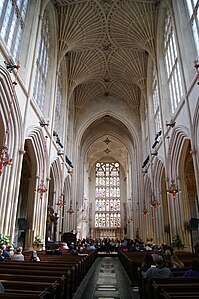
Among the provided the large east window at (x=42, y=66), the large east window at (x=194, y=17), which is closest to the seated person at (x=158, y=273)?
the large east window at (x=194, y=17)

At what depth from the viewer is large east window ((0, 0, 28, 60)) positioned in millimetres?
10637

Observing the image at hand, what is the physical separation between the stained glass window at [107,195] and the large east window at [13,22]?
33.6 metres

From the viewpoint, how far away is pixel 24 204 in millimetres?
21531

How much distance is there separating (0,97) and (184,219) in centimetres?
1097

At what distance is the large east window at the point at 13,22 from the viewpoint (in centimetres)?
1064

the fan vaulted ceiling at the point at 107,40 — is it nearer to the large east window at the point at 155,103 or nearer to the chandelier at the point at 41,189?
the large east window at the point at 155,103

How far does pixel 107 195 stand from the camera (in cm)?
4322

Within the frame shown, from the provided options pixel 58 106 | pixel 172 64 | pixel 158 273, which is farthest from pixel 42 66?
pixel 158 273

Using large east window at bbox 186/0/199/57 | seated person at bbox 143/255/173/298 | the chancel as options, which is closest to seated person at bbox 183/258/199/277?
seated person at bbox 143/255/173/298

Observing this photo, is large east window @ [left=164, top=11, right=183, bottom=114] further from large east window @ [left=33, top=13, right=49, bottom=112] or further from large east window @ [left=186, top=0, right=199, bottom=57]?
large east window @ [left=33, top=13, right=49, bottom=112]

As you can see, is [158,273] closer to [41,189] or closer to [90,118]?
[41,189]

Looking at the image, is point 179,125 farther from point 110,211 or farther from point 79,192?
point 110,211

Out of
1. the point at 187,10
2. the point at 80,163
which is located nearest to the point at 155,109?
the point at 187,10

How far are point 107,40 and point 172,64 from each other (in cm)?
719
